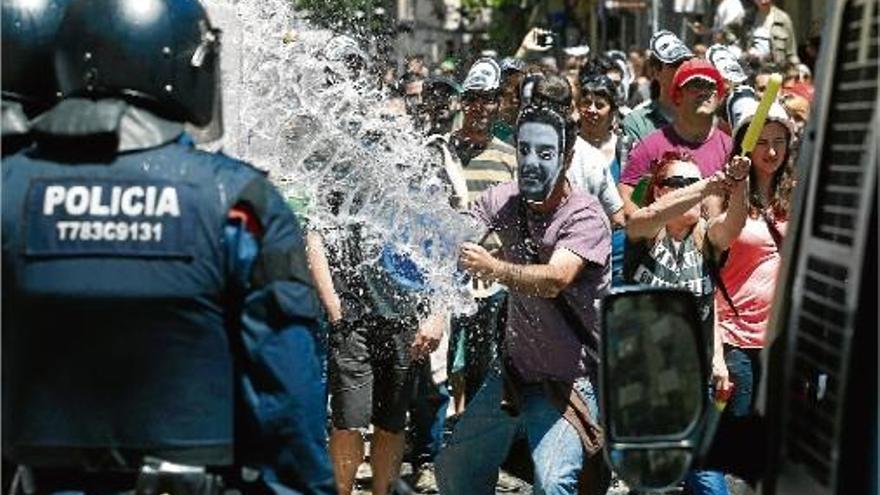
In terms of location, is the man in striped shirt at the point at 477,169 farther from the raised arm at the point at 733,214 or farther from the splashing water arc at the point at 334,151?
the raised arm at the point at 733,214

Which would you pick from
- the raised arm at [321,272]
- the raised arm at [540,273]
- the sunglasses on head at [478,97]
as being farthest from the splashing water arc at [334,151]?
the sunglasses on head at [478,97]

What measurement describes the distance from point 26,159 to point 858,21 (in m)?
1.72

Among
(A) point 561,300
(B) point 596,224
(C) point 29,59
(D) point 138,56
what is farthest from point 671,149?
(D) point 138,56

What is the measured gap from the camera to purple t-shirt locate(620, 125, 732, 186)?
9578 millimetres

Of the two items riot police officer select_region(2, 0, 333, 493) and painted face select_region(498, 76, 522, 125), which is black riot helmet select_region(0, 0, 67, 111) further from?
painted face select_region(498, 76, 522, 125)

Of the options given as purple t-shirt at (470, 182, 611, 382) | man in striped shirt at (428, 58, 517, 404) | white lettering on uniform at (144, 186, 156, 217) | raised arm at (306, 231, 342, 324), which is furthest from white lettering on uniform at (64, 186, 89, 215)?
raised arm at (306, 231, 342, 324)

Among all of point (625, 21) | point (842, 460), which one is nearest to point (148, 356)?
point (842, 460)

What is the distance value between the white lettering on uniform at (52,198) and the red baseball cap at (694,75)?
19.9ft

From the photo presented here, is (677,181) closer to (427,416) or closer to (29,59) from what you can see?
(427,416)

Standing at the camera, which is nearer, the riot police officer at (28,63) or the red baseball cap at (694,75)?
the riot police officer at (28,63)

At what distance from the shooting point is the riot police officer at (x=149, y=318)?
168 inches

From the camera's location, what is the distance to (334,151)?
830 centimetres

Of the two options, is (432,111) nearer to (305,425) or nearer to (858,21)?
(305,425)

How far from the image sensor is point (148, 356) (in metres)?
4.27
